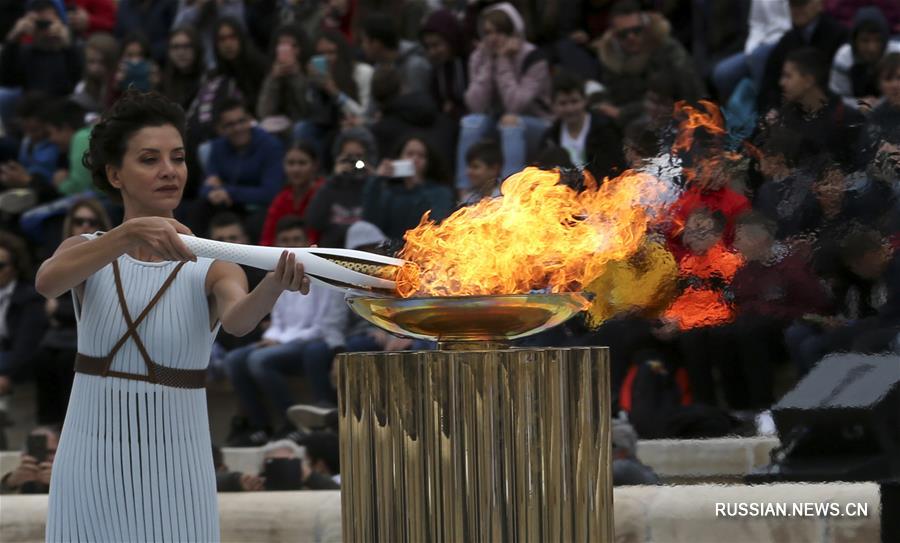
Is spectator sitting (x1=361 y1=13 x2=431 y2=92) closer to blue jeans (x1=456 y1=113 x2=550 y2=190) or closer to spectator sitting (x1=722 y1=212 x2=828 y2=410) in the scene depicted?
blue jeans (x1=456 y1=113 x2=550 y2=190)

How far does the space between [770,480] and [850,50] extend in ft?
10.0

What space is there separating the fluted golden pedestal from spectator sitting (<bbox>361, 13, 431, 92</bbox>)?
5.57 metres

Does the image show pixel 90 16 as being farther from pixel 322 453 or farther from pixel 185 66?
pixel 322 453

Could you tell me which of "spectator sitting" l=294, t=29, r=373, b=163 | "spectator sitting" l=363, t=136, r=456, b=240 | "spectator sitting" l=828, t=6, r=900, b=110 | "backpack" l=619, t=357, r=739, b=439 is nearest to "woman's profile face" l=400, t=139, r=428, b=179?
"spectator sitting" l=363, t=136, r=456, b=240

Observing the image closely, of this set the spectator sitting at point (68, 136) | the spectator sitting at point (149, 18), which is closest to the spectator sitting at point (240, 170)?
the spectator sitting at point (68, 136)

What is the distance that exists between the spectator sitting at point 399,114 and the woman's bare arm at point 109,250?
15.0 ft

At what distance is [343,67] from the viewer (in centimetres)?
849

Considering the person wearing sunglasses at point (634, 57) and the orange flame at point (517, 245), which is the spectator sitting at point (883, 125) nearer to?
the orange flame at point (517, 245)

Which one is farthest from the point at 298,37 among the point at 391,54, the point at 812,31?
the point at 812,31

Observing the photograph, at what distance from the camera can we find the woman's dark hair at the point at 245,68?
880cm

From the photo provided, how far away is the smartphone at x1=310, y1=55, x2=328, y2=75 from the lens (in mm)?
8469

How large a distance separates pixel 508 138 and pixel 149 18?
3.47 metres

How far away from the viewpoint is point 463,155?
7.71m

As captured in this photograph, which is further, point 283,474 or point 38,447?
point 38,447
